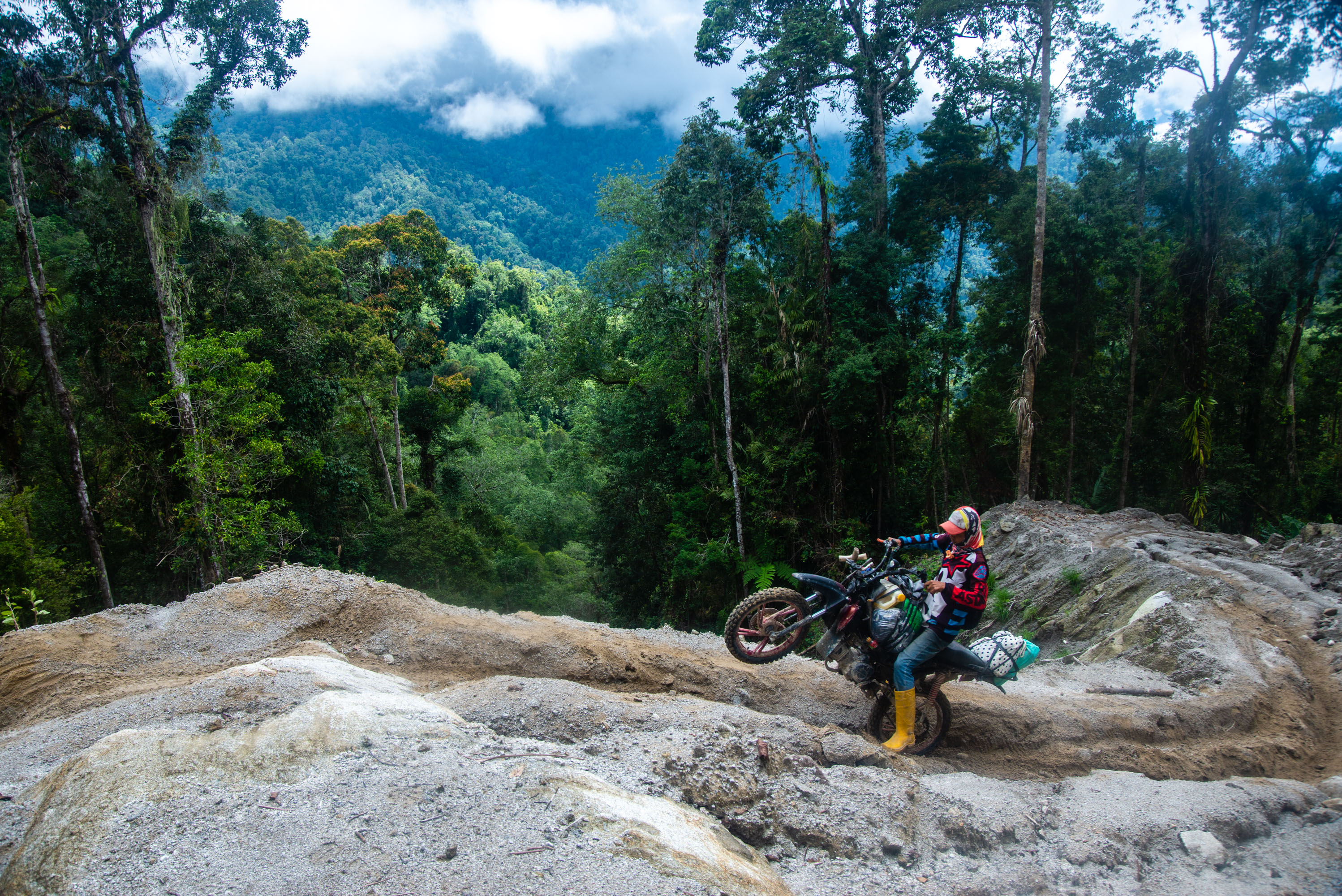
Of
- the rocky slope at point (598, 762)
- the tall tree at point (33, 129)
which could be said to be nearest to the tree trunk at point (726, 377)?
the rocky slope at point (598, 762)

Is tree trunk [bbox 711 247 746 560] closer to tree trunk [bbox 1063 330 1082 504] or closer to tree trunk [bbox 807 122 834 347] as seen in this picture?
tree trunk [bbox 807 122 834 347]

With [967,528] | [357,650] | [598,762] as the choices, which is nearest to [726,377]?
[357,650]

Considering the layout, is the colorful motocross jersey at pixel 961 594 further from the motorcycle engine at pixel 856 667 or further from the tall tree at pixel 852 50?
the tall tree at pixel 852 50

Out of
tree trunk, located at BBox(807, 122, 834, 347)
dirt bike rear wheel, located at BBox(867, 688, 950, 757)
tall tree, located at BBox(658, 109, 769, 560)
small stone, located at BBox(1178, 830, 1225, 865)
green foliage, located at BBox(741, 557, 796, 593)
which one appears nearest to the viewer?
small stone, located at BBox(1178, 830, 1225, 865)

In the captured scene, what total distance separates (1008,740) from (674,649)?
3.16 metres

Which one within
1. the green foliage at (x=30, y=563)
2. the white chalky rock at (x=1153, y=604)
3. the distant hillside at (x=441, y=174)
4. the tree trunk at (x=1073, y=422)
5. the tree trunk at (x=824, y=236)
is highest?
the distant hillside at (x=441, y=174)

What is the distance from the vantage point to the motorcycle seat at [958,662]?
217 inches

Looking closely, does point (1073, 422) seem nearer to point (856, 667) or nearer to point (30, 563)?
point (856, 667)

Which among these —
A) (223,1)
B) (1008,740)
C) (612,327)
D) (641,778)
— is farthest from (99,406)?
(1008,740)

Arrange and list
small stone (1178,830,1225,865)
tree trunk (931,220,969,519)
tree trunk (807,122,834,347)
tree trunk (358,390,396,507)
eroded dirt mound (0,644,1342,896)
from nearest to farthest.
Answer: eroded dirt mound (0,644,1342,896), small stone (1178,830,1225,865), tree trunk (807,122,834,347), tree trunk (931,220,969,519), tree trunk (358,390,396,507)

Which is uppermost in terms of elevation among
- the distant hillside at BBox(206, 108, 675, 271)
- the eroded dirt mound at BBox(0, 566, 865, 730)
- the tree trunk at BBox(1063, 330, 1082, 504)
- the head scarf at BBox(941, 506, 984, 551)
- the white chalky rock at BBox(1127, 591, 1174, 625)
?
the distant hillside at BBox(206, 108, 675, 271)

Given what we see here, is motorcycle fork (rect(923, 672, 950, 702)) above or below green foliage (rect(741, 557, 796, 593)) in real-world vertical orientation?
above

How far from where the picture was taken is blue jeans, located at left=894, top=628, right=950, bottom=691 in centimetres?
547

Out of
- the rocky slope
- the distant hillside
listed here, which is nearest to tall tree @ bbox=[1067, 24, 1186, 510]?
the rocky slope
